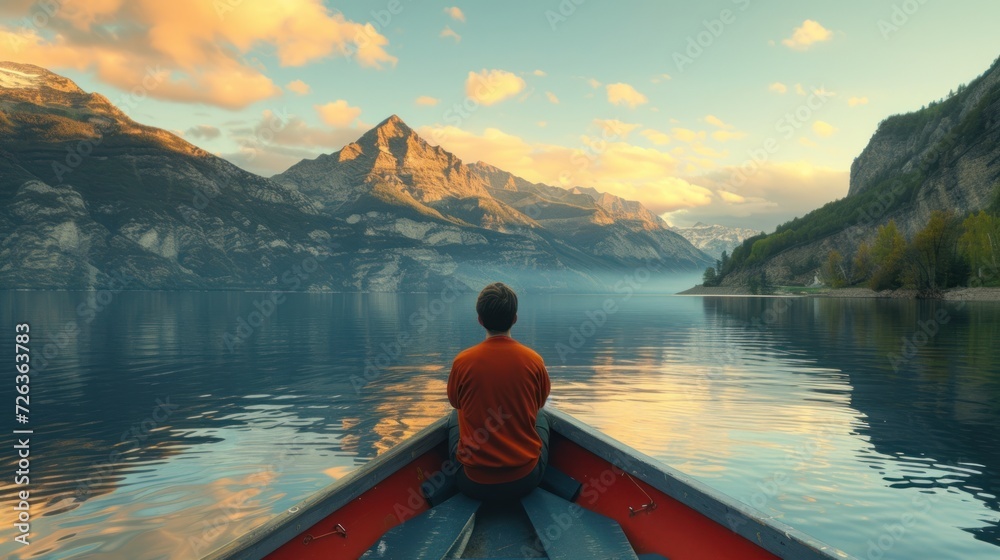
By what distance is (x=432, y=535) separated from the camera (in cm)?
647

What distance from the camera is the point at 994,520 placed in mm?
10164

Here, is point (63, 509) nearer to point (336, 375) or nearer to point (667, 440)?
point (667, 440)

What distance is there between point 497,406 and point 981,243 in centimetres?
13599

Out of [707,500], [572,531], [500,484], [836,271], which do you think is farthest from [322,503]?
[836,271]

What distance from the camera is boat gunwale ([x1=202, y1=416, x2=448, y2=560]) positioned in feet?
17.1

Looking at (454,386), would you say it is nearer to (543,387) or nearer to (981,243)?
(543,387)

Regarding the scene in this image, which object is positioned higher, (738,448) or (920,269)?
(920,269)

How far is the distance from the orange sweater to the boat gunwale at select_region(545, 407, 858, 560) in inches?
36.9

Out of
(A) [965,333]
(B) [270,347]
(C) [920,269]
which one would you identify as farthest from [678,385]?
(C) [920,269]

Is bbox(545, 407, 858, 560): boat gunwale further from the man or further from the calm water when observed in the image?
the calm water

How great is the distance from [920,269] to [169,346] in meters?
128

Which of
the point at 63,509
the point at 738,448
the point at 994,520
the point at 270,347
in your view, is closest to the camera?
the point at 994,520

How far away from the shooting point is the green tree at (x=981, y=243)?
354 ft

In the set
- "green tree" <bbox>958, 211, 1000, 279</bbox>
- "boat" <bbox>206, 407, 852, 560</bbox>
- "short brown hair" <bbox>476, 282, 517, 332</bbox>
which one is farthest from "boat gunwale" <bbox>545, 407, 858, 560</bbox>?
"green tree" <bbox>958, 211, 1000, 279</bbox>
